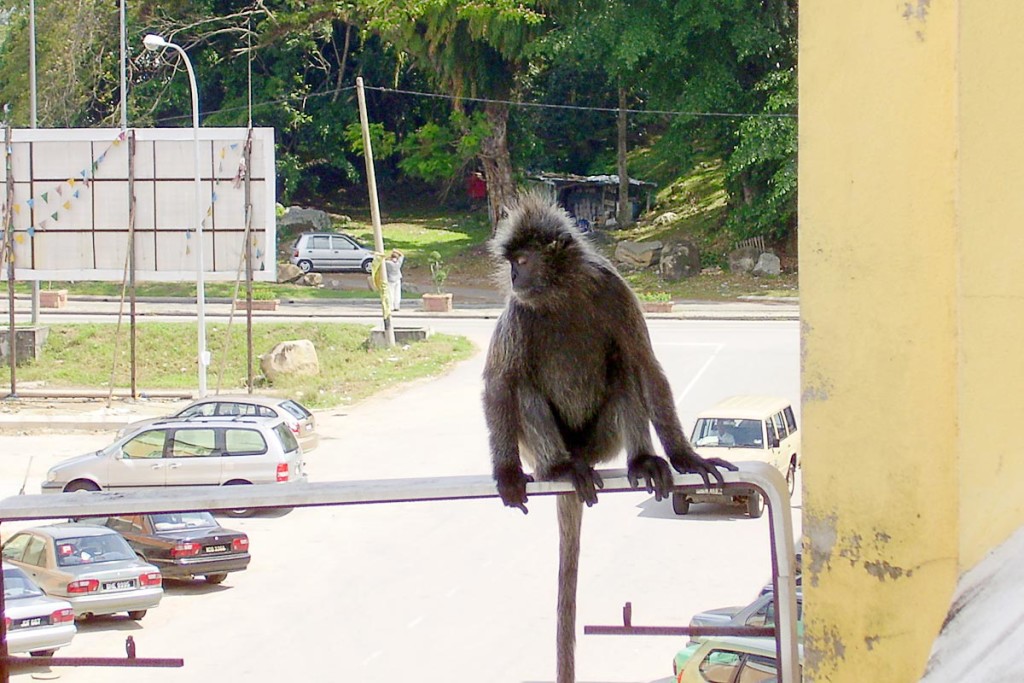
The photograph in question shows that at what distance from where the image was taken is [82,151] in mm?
21812

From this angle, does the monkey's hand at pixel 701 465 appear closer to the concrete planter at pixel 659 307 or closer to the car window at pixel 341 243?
the concrete planter at pixel 659 307

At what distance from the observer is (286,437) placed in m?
15.6

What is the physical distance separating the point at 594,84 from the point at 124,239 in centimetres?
2030

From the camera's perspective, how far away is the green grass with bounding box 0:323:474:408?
2312cm

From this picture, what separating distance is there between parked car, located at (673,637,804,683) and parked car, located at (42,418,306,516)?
8248 mm

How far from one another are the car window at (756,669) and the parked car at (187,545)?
6094 mm

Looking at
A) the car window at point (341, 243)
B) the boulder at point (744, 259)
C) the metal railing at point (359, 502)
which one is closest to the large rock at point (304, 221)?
the car window at point (341, 243)

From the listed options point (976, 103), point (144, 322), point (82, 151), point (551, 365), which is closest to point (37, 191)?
point (82, 151)

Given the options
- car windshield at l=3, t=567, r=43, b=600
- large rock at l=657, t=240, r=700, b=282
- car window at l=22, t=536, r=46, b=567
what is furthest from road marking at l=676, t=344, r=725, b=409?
car windshield at l=3, t=567, r=43, b=600

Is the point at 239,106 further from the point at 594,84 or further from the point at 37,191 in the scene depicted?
the point at 37,191

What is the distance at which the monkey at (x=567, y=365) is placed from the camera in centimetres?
416

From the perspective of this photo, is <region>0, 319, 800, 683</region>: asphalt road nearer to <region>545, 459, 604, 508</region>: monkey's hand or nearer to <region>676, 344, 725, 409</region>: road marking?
<region>676, 344, 725, 409</region>: road marking

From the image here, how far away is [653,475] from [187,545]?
991cm

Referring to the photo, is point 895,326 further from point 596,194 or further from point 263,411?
point 596,194
